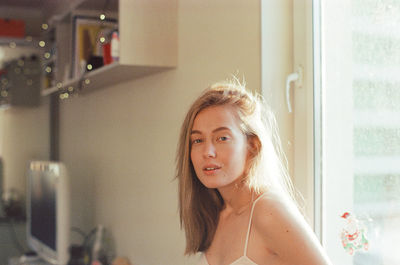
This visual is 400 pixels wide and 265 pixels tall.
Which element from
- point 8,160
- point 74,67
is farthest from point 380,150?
point 8,160

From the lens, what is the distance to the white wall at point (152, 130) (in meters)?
1.94

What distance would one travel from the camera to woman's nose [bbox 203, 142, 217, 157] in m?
1.31

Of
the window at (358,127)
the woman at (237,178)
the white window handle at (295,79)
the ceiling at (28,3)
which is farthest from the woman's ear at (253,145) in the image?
the ceiling at (28,3)

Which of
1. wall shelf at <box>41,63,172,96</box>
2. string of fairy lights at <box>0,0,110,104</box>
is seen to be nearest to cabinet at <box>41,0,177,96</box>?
wall shelf at <box>41,63,172,96</box>

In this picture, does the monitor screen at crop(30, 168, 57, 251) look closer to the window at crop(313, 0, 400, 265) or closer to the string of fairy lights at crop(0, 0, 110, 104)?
the string of fairy lights at crop(0, 0, 110, 104)

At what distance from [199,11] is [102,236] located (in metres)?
1.53

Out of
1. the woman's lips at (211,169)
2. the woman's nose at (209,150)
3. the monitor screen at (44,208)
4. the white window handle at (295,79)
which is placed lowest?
the monitor screen at (44,208)

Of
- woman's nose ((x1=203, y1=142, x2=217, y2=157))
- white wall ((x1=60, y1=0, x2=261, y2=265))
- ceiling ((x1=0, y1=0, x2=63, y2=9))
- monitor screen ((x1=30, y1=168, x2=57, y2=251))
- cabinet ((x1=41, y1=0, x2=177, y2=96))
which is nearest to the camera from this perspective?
woman's nose ((x1=203, y1=142, x2=217, y2=157))

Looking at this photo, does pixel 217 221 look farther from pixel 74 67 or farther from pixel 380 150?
pixel 74 67

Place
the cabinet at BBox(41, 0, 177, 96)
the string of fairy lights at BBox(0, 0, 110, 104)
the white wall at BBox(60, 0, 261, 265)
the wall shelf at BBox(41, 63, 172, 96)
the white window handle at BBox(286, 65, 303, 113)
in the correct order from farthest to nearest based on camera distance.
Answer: the string of fairy lights at BBox(0, 0, 110, 104) < the wall shelf at BBox(41, 63, 172, 96) < the cabinet at BBox(41, 0, 177, 96) < the white wall at BBox(60, 0, 261, 265) < the white window handle at BBox(286, 65, 303, 113)

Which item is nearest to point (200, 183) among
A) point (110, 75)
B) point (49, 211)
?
point (110, 75)

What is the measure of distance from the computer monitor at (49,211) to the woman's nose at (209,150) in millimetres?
1802

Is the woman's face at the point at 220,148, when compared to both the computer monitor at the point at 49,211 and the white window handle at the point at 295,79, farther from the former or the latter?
the computer monitor at the point at 49,211

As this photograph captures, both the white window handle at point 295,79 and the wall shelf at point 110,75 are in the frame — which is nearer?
the white window handle at point 295,79
